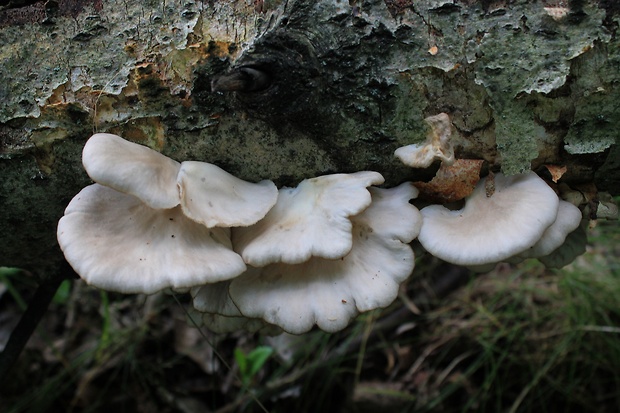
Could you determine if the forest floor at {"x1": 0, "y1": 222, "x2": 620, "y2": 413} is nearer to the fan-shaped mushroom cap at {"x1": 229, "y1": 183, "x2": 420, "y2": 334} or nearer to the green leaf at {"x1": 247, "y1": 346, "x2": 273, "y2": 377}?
the green leaf at {"x1": 247, "y1": 346, "x2": 273, "y2": 377}

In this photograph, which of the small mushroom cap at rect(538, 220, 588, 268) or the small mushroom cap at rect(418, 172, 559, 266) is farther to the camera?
the small mushroom cap at rect(538, 220, 588, 268)

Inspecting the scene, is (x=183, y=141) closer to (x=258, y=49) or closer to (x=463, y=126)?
(x=258, y=49)

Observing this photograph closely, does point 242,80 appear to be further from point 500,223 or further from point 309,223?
point 500,223

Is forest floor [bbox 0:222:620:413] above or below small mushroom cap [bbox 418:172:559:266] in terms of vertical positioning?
below

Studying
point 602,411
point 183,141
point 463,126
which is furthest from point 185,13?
point 602,411

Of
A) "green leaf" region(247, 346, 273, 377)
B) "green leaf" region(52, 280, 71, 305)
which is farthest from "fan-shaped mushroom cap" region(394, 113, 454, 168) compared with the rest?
"green leaf" region(52, 280, 71, 305)

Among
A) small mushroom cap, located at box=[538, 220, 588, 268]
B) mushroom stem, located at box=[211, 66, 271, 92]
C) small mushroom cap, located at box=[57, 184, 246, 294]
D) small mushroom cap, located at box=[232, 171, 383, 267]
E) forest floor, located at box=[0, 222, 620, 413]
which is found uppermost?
mushroom stem, located at box=[211, 66, 271, 92]
